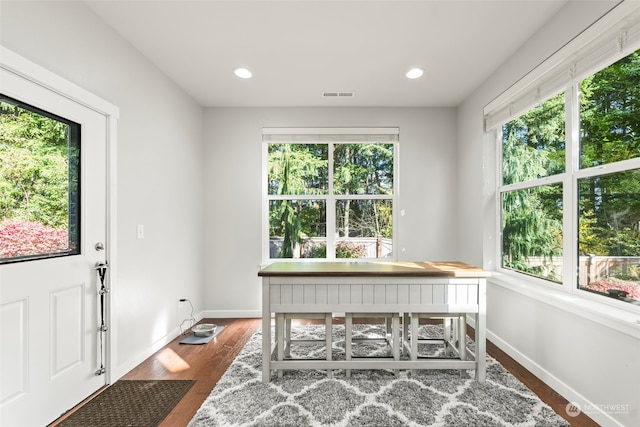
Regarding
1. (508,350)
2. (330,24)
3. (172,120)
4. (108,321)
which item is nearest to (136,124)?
(172,120)

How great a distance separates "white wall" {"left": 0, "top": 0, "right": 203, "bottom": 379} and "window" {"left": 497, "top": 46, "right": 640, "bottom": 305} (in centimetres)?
318

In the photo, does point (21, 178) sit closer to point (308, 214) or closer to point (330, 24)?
point (330, 24)

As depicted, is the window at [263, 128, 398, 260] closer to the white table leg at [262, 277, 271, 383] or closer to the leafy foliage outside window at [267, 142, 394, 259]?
the leafy foliage outside window at [267, 142, 394, 259]

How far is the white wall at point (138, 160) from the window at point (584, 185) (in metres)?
3.18

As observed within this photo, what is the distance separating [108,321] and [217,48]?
221 cm

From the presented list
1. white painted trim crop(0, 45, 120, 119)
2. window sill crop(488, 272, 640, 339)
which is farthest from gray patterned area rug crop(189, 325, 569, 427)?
white painted trim crop(0, 45, 120, 119)

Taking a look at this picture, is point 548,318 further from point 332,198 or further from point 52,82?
point 52,82

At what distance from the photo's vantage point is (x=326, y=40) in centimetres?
252

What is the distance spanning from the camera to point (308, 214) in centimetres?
411

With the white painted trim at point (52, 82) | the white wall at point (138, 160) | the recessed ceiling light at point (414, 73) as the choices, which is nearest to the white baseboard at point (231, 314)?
the white wall at point (138, 160)

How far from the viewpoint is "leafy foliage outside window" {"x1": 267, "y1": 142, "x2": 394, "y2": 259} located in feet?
13.5

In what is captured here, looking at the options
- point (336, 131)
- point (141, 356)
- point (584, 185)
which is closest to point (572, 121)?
point (584, 185)

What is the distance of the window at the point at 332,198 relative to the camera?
411 cm

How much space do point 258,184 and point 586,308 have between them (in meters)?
3.24
